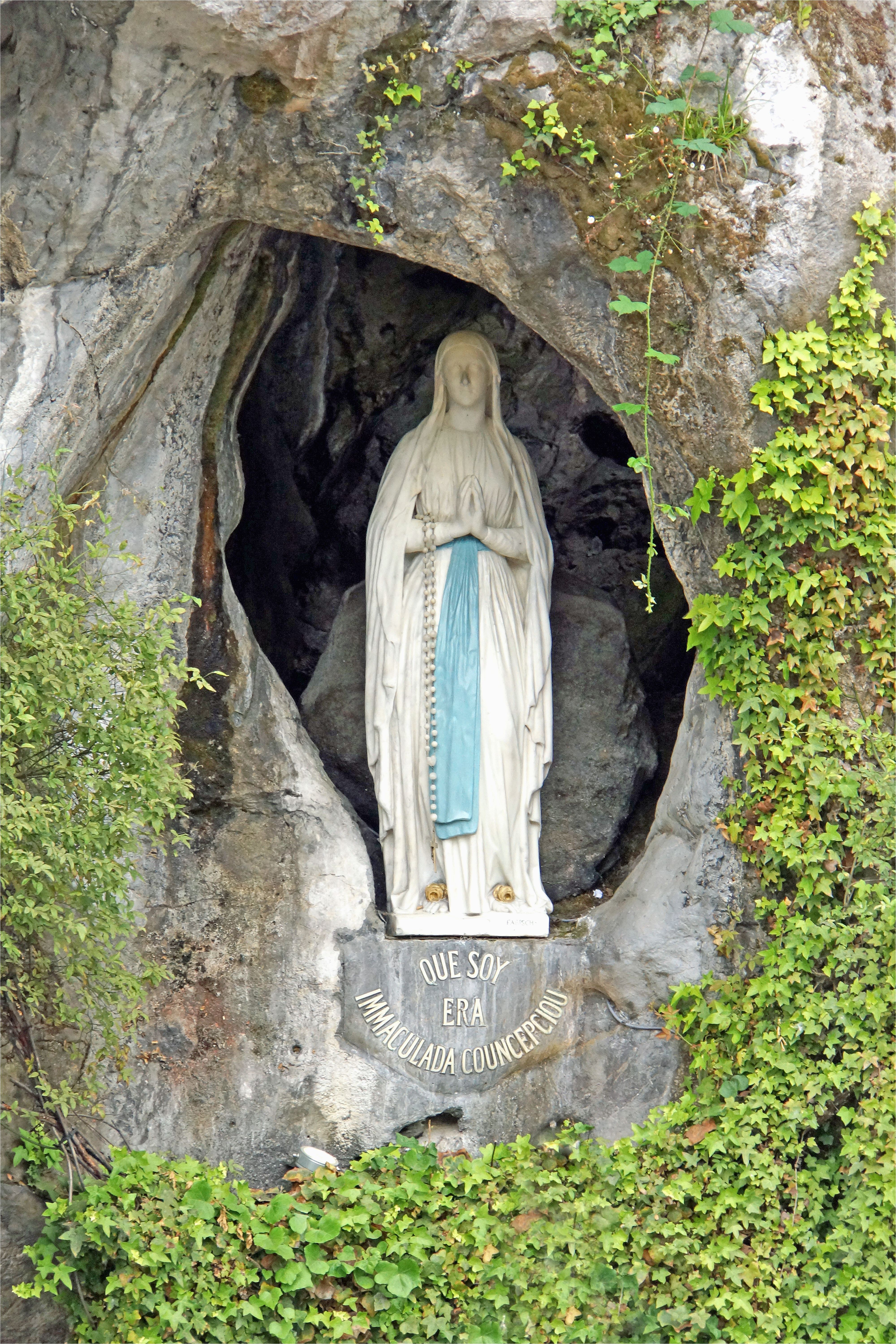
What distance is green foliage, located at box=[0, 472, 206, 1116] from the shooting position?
4641 millimetres

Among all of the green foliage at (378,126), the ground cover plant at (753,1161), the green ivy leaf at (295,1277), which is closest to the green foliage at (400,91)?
the green foliage at (378,126)

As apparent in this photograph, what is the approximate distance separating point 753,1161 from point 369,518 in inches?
119

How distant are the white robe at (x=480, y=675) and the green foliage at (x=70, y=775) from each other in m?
0.85

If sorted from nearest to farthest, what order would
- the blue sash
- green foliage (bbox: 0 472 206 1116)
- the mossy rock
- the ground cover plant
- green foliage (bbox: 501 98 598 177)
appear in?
green foliage (bbox: 0 472 206 1116)
the ground cover plant
green foliage (bbox: 501 98 598 177)
the mossy rock
the blue sash

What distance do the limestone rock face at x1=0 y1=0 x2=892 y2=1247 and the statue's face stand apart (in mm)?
421

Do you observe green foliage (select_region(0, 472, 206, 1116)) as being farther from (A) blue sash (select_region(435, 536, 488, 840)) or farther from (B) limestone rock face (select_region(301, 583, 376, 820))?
(B) limestone rock face (select_region(301, 583, 376, 820))

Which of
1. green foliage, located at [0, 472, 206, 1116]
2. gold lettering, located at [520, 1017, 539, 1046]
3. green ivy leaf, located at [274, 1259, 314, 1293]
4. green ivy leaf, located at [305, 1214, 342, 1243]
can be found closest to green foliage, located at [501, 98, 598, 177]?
green foliage, located at [0, 472, 206, 1116]

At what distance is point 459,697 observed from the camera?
18.3 feet

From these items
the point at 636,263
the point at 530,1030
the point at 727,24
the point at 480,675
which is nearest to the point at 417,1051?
the point at 530,1030

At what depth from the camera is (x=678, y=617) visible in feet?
21.2

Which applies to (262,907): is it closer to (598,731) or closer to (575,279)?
(598,731)

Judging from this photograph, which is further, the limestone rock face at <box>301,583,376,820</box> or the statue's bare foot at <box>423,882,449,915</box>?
the limestone rock face at <box>301,583,376,820</box>

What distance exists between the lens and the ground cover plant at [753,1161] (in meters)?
4.76

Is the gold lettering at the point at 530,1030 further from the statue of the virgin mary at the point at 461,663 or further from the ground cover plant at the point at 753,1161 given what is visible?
the ground cover plant at the point at 753,1161
